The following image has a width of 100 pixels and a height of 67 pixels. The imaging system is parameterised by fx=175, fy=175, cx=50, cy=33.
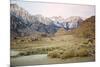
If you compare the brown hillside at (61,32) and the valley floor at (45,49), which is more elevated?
the brown hillside at (61,32)

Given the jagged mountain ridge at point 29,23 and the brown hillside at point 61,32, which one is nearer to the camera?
the jagged mountain ridge at point 29,23

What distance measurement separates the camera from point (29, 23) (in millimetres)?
2256

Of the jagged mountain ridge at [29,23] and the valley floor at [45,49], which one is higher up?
the jagged mountain ridge at [29,23]

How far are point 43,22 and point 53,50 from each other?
1.30ft

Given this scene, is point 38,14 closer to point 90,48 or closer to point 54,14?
point 54,14

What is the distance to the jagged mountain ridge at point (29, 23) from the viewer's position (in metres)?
2.19

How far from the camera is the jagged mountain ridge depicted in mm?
2188

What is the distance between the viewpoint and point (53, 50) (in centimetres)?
235

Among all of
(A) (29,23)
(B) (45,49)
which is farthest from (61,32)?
(A) (29,23)

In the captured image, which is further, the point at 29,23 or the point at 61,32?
the point at 61,32

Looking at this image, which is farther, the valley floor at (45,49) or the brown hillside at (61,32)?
the brown hillside at (61,32)

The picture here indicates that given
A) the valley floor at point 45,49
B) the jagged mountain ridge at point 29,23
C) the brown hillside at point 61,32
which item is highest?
the jagged mountain ridge at point 29,23

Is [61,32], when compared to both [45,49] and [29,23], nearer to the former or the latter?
[45,49]

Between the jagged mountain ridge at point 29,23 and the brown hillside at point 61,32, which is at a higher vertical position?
the jagged mountain ridge at point 29,23
